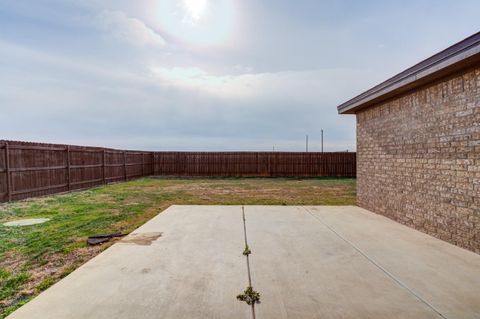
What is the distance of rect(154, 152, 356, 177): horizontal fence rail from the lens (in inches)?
794

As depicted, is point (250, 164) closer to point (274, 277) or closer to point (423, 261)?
point (423, 261)

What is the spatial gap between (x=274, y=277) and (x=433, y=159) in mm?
3707

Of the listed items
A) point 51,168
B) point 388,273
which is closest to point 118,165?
point 51,168

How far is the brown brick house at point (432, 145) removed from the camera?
151 inches

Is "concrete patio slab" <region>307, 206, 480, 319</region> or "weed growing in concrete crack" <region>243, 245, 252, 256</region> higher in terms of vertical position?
"weed growing in concrete crack" <region>243, 245, 252, 256</region>

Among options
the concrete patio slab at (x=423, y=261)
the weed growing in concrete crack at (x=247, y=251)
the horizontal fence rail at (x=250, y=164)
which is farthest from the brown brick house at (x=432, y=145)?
the horizontal fence rail at (x=250, y=164)

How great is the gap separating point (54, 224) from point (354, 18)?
33.1 ft

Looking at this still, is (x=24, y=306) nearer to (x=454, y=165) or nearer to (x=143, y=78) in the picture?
(x=454, y=165)

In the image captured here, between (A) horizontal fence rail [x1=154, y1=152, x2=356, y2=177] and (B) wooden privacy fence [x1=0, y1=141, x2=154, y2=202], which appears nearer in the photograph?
(B) wooden privacy fence [x1=0, y1=141, x2=154, y2=202]

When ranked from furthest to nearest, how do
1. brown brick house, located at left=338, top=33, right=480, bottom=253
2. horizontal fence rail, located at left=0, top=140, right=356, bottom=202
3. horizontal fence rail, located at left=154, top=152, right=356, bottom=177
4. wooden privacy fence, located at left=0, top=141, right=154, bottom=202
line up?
1. horizontal fence rail, located at left=154, top=152, right=356, bottom=177
2. horizontal fence rail, located at left=0, top=140, right=356, bottom=202
3. wooden privacy fence, located at left=0, top=141, right=154, bottom=202
4. brown brick house, located at left=338, top=33, right=480, bottom=253

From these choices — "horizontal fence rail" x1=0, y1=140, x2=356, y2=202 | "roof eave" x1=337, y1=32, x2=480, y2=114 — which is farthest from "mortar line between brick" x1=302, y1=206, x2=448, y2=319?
"horizontal fence rail" x1=0, y1=140, x2=356, y2=202

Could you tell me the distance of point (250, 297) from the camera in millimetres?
2430

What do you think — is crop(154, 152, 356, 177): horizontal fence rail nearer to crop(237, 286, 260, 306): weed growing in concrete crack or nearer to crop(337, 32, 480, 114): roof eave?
crop(337, 32, 480, 114): roof eave

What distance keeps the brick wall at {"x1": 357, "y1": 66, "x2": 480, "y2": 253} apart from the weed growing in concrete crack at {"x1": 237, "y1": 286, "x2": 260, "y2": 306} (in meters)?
3.43
